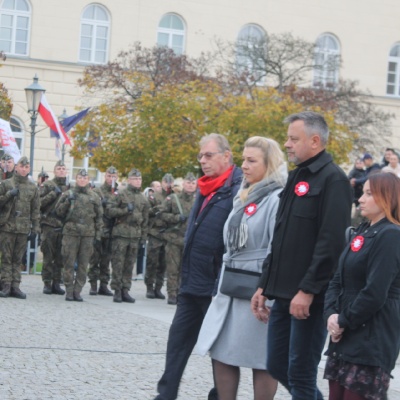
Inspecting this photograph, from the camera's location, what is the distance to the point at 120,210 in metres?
17.4

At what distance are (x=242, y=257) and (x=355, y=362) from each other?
146 centimetres

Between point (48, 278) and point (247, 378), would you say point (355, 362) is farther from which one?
point (48, 278)

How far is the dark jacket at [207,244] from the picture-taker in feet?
25.9

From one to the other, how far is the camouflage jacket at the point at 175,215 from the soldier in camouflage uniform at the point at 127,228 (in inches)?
13.9

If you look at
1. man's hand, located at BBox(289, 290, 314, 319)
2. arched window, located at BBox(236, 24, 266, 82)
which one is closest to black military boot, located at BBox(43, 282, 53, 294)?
man's hand, located at BBox(289, 290, 314, 319)

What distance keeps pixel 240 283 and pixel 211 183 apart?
98 cm

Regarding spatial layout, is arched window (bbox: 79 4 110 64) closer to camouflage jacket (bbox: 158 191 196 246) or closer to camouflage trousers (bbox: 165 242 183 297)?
camouflage jacket (bbox: 158 191 196 246)

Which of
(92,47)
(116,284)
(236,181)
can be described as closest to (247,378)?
(236,181)

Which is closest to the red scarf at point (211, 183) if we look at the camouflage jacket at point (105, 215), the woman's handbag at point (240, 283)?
the woman's handbag at point (240, 283)

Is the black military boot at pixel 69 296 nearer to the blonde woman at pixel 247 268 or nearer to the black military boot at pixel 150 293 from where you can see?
the black military boot at pixel 150 293

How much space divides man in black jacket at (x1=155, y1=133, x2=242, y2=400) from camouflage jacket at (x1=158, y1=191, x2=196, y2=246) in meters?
9.10

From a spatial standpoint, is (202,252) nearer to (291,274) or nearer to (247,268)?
(247,268)

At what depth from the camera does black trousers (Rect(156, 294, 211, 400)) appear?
799 centimetres

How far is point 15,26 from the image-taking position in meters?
40.9
